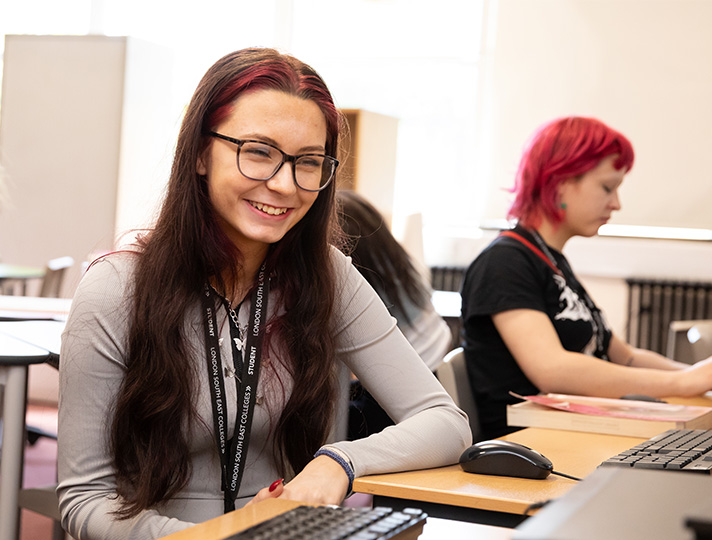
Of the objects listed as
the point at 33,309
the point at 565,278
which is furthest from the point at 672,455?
the point at 33,309

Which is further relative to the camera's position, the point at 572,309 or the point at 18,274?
the point at 18,274

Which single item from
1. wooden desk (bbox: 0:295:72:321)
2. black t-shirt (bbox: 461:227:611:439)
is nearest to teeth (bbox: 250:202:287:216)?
black t-shirt (bbox: 461:227:611:439)

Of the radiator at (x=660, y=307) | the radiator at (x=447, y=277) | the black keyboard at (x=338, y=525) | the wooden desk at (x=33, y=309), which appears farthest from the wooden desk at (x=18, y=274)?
the black keyboard at (x=338, y=525)

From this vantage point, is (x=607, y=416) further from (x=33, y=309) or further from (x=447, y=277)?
(x=447, y=277)

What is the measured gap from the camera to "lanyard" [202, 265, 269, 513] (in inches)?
57.6

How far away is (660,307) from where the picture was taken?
569 cm

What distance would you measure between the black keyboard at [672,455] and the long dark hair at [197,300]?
53 centimetres

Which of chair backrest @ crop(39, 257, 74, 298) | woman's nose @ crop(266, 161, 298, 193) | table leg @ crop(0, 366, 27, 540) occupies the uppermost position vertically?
woman's nose @ crop(266, 161, 298, 193)

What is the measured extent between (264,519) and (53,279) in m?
4.37

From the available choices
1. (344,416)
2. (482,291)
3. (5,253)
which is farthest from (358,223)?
(5,253)

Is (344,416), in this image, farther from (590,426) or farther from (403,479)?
(403,479)

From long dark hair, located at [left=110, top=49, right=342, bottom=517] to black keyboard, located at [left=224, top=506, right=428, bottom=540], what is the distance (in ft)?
1.62

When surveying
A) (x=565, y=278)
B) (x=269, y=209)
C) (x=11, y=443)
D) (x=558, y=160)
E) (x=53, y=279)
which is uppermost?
(x=558, y=160)

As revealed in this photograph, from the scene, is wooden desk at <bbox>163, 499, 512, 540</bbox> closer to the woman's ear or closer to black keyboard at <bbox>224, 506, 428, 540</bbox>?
black keyboard at <bbox>224, 506, 428, 540</bbox>
